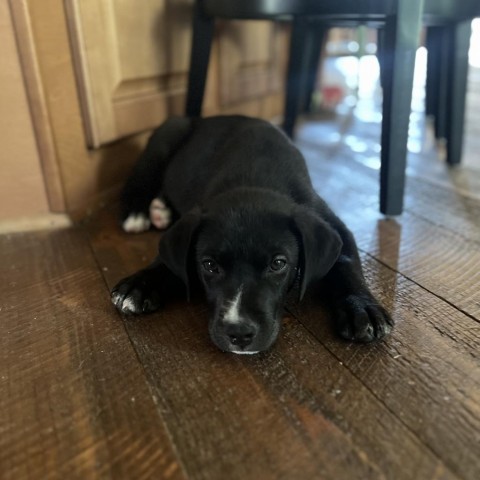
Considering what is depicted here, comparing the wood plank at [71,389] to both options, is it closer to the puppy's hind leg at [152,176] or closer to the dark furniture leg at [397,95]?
the puppy's hind leg at [152,176]

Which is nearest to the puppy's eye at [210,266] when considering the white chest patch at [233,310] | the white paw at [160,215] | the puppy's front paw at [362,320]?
the white chest patch at [233,310]

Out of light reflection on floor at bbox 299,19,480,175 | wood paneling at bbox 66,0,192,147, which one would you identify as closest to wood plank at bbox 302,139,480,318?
light reflection on floor at bbox 299,19,480,175

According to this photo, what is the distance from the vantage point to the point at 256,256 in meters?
1.22

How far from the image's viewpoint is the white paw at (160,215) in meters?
2.04

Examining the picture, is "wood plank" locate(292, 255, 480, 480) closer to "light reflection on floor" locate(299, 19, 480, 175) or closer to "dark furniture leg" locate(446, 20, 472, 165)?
"light reflection on floor" locate(299, 19, 480, 175)

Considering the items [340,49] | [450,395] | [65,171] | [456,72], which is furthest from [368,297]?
[340,49]

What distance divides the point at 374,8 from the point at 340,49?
3658 millimetres

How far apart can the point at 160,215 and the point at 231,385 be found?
1.06m

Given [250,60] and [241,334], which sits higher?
[250,60]

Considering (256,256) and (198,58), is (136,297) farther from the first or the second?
(198,58)

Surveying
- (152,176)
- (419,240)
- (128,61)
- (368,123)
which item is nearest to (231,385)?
(419,240)

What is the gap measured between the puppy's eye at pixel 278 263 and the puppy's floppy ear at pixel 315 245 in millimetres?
54

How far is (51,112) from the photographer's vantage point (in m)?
1.87

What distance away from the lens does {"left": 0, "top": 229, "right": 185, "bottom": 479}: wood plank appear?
930mm
